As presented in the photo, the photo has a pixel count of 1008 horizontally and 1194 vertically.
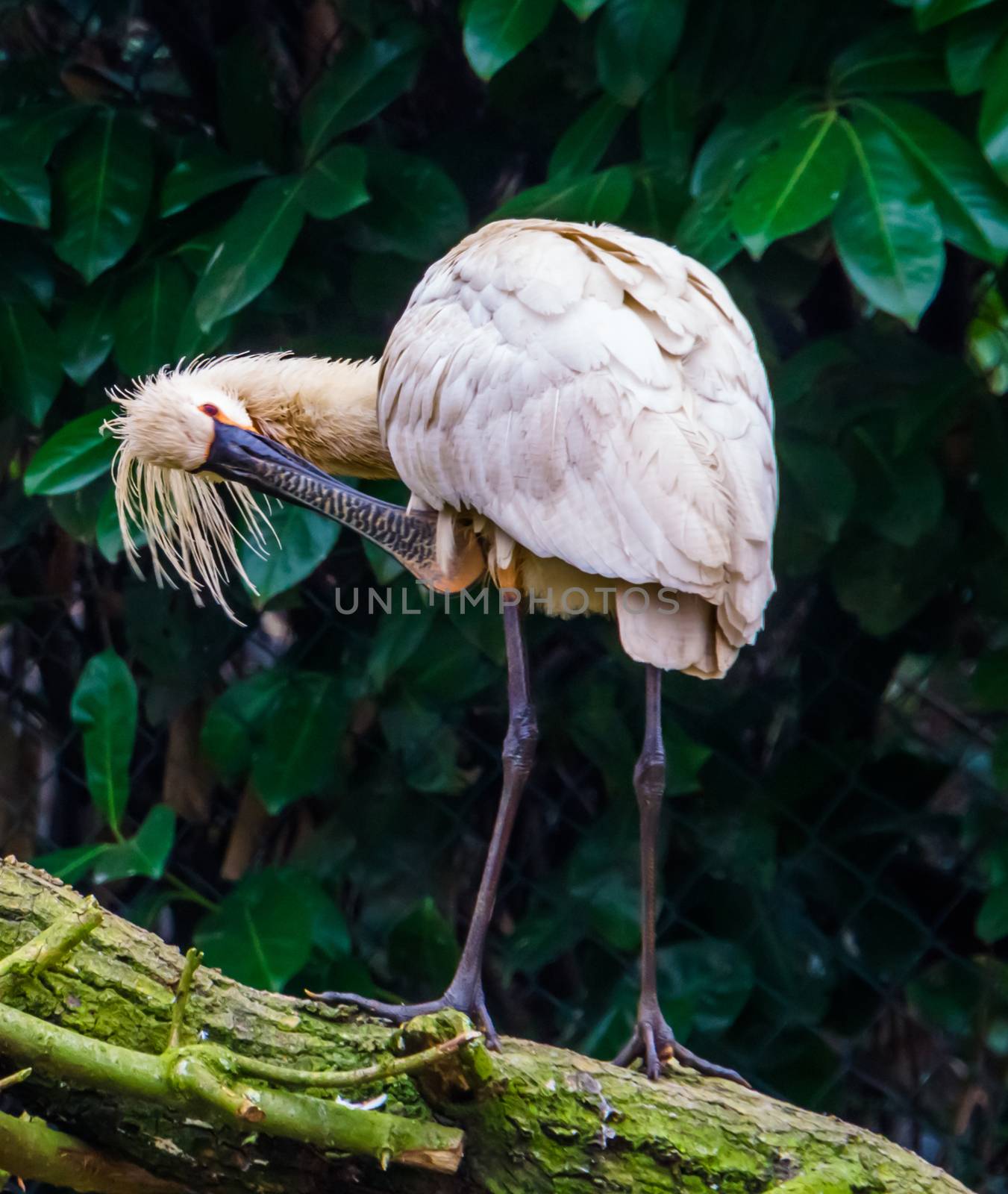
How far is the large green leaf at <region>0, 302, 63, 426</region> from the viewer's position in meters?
2.18

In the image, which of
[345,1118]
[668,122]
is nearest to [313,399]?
[668,122]

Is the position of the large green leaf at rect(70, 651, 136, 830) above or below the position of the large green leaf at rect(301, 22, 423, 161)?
below

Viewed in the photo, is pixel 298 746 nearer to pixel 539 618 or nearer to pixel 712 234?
pixel 539 618

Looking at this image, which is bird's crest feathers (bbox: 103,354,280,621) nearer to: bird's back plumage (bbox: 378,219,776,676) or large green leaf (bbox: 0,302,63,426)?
large green leaf (bbox: 0,302,63,426)

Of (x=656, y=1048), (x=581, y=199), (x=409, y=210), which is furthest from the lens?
(x=409, y=210)

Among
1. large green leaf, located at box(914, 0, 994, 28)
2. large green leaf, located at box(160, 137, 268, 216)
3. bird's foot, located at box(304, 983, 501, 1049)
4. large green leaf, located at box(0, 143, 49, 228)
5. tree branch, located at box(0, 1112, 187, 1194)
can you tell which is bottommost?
tree branch, located at box(0, 1112, 187, 1194)

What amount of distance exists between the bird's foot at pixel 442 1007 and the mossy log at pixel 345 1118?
0.09 metres

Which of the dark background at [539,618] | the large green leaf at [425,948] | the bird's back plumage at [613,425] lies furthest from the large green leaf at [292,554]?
the large green leaf at [425,948]

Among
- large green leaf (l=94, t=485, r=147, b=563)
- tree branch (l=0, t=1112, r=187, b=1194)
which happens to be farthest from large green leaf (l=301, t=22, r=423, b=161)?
tree branch (l=0, t=1112, r=187, b=1194)

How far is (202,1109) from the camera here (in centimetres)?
114

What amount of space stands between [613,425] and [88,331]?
105cm

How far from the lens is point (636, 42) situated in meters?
1.88

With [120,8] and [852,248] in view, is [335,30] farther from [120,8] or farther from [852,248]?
[852,248]

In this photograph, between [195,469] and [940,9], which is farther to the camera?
[195,469]
